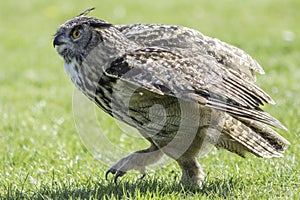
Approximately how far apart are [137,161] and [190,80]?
1027 mm

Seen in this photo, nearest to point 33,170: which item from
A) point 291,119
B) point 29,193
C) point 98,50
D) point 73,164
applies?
point 73,164

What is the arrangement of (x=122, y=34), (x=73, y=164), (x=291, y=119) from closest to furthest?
(x=122, y=34), (x=73, y=164), (x=291, y=119)

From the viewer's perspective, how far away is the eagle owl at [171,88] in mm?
4547

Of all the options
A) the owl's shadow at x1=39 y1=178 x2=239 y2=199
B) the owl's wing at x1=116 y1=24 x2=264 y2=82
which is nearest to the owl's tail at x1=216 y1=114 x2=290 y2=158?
the owl's shadow at x1=39 y1=178 x2=239 y2=199

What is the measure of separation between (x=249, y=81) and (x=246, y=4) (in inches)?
513

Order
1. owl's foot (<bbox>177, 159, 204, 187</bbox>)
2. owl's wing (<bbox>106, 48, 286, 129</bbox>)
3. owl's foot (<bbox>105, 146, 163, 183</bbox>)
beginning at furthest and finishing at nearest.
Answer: owl's foot (<bbox>105, 146, 163, 183</bbox>) < owl's foot (<bbox>177, 159, 204, 187</bbox>) < owl's wing (<bbox>106, 48, 286, 129</bbox>)

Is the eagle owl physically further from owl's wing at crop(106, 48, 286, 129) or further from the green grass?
the green grass

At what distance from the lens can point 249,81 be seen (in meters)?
5.05

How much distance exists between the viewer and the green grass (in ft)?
15.7

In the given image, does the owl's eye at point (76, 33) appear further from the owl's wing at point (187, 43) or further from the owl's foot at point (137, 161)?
the owl's foot at point (137, 161)

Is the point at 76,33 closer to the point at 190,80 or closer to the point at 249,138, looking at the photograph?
the point at 190,80

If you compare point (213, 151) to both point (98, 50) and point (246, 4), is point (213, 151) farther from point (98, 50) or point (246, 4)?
point (246, 4)

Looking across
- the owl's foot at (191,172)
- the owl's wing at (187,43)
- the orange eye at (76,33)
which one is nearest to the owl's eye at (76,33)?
the orange eye at (76,33)

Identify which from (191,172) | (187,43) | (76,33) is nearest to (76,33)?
(76,33)
